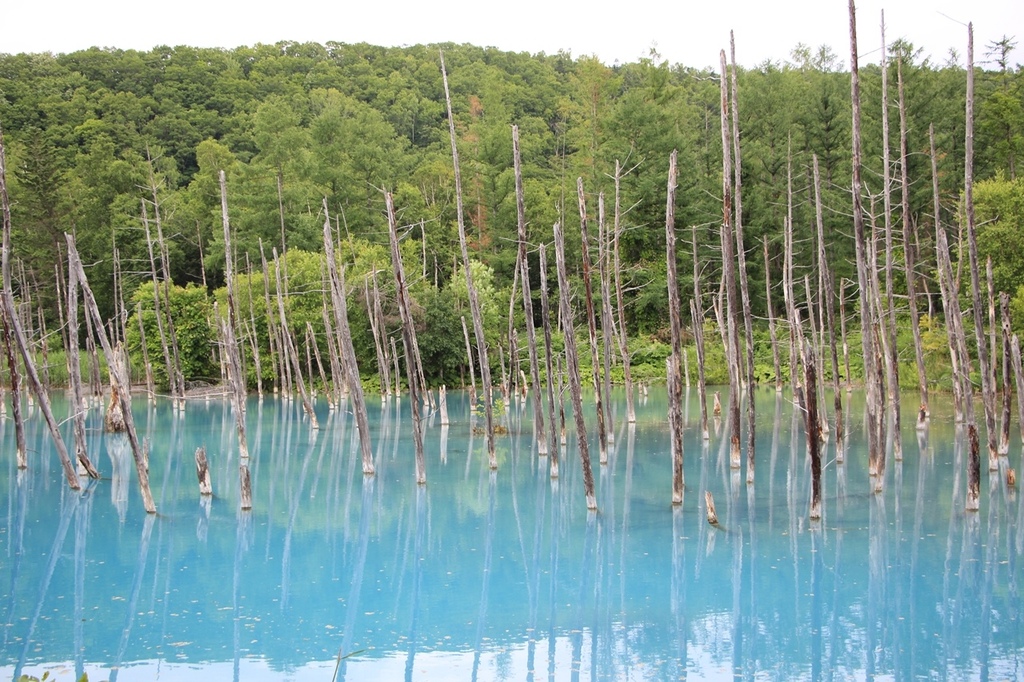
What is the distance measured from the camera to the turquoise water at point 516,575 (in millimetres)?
9781

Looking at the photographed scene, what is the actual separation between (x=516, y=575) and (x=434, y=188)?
45.3m

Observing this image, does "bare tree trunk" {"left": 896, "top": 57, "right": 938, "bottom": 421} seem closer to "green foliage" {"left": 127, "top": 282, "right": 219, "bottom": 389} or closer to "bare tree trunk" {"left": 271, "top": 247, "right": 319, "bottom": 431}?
"bare tree trunk" {"left": 271, "top": 247, "right": 319, "bottom": 431}

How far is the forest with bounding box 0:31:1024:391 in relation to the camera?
1619 inches

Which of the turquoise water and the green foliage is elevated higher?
the green foliage

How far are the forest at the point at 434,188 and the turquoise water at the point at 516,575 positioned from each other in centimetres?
1196

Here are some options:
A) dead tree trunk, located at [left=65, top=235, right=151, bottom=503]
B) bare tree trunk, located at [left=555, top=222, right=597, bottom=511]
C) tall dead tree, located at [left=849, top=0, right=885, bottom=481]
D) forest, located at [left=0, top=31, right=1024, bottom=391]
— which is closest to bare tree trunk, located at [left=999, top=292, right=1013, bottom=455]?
tall dead tree, located at [left=849, top=0, right=885, bottom=481]

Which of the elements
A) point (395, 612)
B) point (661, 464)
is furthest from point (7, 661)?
point (661, 464)

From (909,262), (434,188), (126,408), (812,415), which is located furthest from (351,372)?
(434,188)

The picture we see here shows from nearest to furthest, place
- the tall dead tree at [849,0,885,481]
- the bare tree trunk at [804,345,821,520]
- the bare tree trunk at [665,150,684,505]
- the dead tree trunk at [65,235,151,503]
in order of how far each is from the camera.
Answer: the bare tree trunk at [804,345,821,520], the tall dead tree at [849,0,885,481], the bare tree trunk at [665,150,684,505], the dead tree trunk at [65,235,151,503]

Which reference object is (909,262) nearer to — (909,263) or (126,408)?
(909,263)

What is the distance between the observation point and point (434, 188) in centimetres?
5641

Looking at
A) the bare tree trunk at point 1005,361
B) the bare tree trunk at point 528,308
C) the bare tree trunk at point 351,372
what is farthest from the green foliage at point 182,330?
the bare tree trunk at point 1005,361

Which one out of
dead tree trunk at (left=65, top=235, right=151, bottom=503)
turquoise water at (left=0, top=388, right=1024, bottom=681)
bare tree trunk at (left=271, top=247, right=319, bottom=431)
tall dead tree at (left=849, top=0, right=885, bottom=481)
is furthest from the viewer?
bare tree trunk at (left=271, top=247, right=319, bottom=431)

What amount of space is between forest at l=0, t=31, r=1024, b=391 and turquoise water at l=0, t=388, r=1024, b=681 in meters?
12.0
